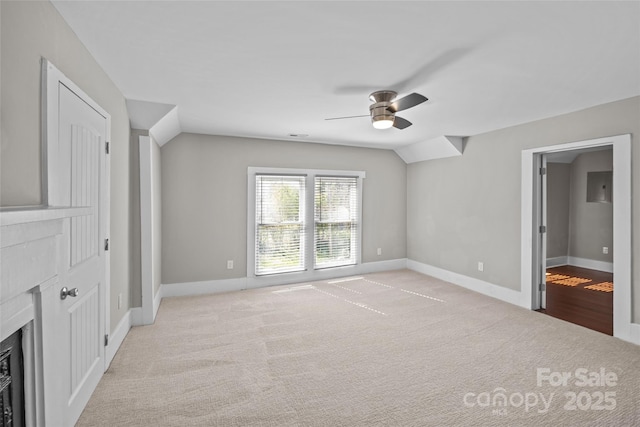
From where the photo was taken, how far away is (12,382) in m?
1.33

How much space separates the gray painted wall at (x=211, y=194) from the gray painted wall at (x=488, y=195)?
1.89 m

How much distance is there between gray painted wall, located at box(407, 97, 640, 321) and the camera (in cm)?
322

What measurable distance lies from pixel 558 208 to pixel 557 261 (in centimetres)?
108

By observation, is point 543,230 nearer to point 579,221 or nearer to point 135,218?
point 579,221

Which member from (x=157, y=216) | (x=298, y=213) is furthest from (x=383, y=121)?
(x=157, y=216)

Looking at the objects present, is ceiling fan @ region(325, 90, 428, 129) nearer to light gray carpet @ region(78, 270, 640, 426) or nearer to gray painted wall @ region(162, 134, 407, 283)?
light gray carpet @ region(78, 270, 640, 426)

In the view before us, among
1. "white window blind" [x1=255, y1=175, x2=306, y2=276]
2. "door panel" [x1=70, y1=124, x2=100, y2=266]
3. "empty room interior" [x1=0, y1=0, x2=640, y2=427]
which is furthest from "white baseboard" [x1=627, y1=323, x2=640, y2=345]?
"door panel" [x1=70, y1=124, x2=100, y2=266]

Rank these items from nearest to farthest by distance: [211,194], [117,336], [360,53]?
1. [360,53]
2. [117,336]
3. [211,194]

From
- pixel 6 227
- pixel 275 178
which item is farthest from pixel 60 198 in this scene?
pixel 275 178

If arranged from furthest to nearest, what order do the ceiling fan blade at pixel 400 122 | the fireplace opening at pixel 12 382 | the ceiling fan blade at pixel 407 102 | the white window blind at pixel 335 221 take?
the white window blind at pixel 335 221, the ceiling fan blade at pixel 400 122, the ceiling fan blade at pixel 407 102, the fireplace opening at pixel 12 382

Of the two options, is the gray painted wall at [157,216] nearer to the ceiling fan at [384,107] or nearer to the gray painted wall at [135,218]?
the gray painted wall at [135,218]

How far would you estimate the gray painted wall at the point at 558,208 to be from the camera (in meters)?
6.43

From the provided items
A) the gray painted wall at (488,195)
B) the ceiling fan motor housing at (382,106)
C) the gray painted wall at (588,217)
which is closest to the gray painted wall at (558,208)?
the gray painted wall at (588,217)

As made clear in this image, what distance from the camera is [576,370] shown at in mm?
2598
